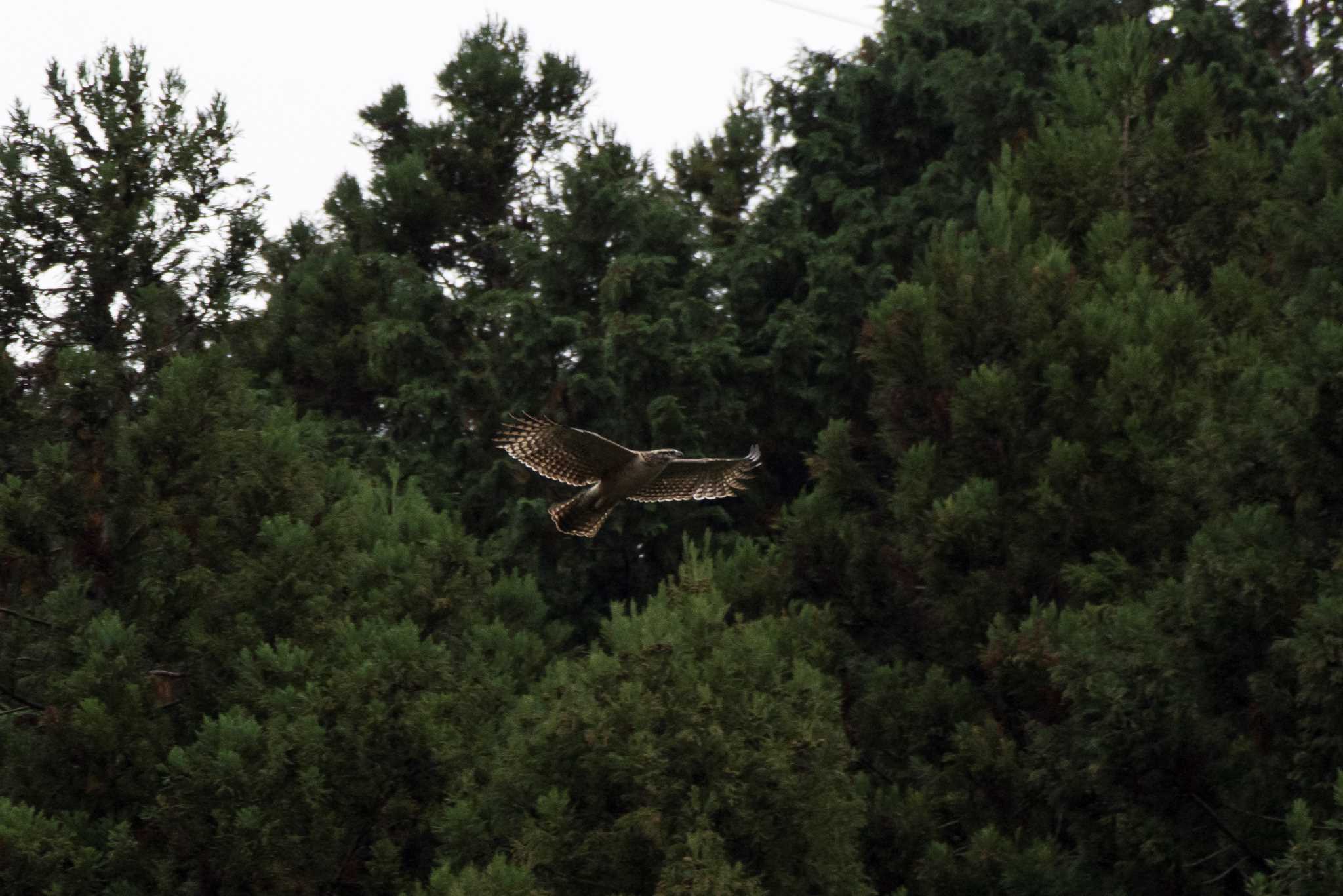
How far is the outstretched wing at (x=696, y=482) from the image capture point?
14195mm

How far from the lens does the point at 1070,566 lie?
55.1ft

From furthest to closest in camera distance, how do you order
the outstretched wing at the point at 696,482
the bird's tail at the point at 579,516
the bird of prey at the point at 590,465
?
1. the outstretched wing at the point at 696,482
2. the bird's tail at the point at 579,516
3. the bird of prey at the point at 590,465

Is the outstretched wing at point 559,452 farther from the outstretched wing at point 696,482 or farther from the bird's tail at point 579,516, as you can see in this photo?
the outstretched wing at point 696,482

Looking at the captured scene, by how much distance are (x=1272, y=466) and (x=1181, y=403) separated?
96.9 inches

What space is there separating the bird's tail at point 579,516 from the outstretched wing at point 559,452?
133 mm

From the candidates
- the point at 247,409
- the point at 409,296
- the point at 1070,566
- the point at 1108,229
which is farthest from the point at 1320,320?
the point at 409,296

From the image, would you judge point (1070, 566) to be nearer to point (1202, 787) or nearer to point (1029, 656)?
point (1029, 656)

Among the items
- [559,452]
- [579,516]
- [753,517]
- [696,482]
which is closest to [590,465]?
[559,452]

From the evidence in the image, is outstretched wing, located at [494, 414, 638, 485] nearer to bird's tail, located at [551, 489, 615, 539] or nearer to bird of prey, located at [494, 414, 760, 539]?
bird of prey, located at [494, 414, 760, 539]

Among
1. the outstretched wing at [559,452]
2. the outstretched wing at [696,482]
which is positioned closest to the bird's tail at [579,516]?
the outstretched wing at [559,452]

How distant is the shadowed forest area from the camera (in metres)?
14.1

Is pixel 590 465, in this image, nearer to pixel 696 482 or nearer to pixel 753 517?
pixel 696 482

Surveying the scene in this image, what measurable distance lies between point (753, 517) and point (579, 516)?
27.0 ft

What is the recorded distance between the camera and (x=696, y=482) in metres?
14.5
